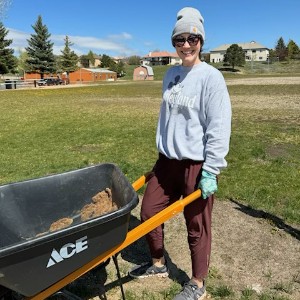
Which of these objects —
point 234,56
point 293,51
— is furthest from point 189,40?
point 293,51

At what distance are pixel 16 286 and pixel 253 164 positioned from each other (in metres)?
5.58

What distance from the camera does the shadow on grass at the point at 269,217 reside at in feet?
13.7

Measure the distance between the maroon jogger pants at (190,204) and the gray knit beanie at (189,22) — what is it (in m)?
0.93

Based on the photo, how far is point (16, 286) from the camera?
2.13 m

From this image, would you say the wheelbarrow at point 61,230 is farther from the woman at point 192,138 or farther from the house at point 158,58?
the house at point 158,58

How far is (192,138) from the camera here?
2.80 meters

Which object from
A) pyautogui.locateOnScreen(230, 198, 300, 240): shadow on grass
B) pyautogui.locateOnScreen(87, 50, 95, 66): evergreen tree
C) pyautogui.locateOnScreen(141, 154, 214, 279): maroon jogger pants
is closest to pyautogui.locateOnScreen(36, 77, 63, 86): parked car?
pyautogui.locateOnScreen(230, 198, 300, 240): shadow on grass

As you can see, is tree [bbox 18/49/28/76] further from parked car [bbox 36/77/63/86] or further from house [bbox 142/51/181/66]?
house [bbox 142/51/181/66]

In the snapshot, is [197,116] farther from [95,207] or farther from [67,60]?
[67,60]

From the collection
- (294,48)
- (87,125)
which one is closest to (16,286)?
(87,125)

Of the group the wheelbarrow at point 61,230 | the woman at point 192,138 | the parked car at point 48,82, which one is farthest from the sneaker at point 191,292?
the parked car at point 48,82

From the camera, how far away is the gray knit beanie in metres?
2.65

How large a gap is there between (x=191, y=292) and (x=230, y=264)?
0.70m

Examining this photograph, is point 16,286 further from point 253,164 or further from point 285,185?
point 253,164
